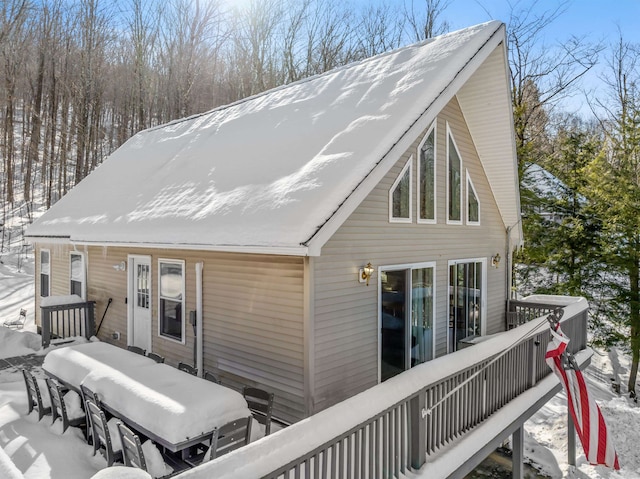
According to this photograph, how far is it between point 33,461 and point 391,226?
17.2 ft

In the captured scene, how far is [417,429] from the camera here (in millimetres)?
3982

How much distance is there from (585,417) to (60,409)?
21.6ft

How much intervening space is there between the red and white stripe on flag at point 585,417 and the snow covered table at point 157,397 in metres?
3.95

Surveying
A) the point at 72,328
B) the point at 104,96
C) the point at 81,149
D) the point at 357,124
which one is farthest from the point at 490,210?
the point at 104,96

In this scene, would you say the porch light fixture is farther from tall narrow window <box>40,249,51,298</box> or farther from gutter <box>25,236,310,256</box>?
tall narrow window <box>40,249,51,298</box>

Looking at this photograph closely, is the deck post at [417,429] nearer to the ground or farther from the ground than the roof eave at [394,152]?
nearer to the ground

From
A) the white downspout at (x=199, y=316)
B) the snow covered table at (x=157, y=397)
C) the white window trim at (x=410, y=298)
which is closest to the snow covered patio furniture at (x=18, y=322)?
the snow covered table at (x=157, y=397)

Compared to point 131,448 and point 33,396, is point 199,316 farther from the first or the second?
point 131,448

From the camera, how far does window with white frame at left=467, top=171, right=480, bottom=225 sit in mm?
8516

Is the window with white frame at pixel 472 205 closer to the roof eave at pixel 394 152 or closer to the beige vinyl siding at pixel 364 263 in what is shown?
the beige vinyl siding at pixel 364 263

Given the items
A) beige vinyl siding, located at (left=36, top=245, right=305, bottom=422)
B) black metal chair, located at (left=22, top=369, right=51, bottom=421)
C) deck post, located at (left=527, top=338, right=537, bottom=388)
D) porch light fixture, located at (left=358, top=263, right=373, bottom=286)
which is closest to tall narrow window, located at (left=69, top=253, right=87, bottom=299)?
beige vinyl siding, located at (left=36, top=245, right=305, bottom=422)

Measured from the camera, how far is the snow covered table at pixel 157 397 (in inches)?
161

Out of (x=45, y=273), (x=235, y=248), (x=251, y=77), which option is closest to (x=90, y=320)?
(x=45, y=273)

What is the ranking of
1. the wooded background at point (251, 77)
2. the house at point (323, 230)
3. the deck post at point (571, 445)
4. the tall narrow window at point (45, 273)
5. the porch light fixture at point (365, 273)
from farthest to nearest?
the wooded background at point (251, 77)
the tall narrow window at point (45, 273)
the deck post at point (571, 445)
the porch light fixture at point (365, 273)
the house at point (323, 230)
